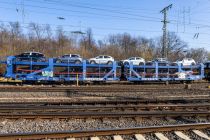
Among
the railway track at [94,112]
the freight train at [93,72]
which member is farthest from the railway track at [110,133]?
the freight train at [93,72]

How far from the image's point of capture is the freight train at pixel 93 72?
87.4ft

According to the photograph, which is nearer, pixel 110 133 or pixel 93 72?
pixel 110 133

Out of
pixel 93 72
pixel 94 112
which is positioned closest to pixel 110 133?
pixel 94 112

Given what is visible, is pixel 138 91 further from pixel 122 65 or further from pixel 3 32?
pixel 3 32

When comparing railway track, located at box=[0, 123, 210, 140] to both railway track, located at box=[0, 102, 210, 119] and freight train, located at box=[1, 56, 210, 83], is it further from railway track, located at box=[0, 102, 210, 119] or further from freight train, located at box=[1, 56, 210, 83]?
freight train, located at box=[1, 56, 210, 83]

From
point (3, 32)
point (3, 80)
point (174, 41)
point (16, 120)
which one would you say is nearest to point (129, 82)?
point (3, 80)

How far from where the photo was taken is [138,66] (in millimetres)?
31297

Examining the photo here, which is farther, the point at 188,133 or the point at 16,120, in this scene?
the point at 16,120

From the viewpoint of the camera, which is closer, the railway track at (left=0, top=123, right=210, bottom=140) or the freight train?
the railway track at (left=0, top=123, right=210, bottom=140)

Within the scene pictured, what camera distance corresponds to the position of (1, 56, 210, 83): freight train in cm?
2664

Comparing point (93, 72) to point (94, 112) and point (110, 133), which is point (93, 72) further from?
point (110, 133)

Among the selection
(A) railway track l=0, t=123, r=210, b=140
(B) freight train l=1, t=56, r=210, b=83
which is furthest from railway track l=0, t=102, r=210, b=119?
(B) freight train l=1, t=56, r=210, b=83

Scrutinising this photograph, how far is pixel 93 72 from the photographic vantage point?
29234mm

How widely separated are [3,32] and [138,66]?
54.3m
